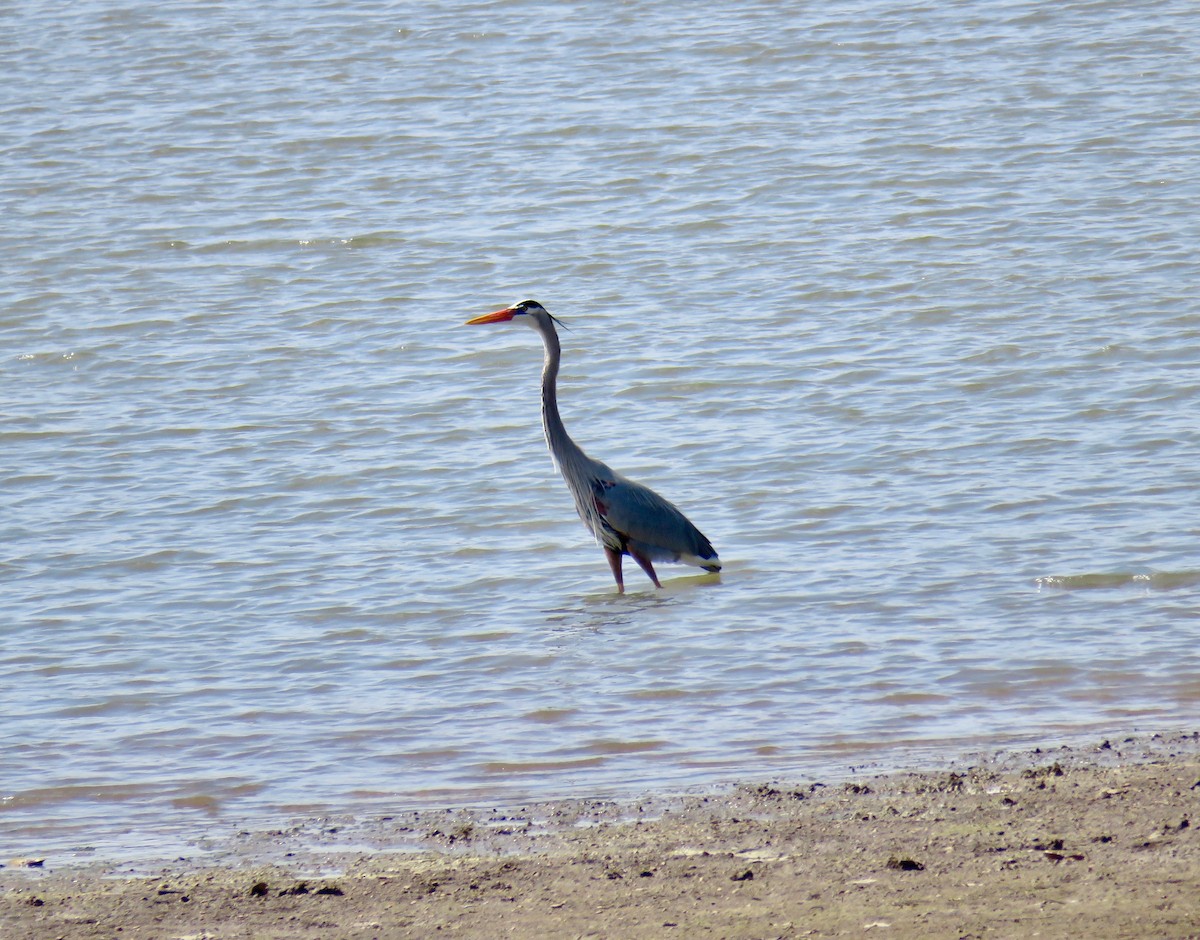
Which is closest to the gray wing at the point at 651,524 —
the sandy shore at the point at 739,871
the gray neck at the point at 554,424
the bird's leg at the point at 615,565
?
the bird's leg at the point at 615,565

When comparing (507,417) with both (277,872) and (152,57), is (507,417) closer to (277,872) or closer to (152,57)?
(277,872)

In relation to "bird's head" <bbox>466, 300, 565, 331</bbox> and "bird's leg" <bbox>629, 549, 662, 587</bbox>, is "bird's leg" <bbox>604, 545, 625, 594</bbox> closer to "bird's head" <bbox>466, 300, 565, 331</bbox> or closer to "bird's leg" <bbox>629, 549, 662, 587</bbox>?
"bird's leg" <bbox>629, 549, 662, 587</bbox>

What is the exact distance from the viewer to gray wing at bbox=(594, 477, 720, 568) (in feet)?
27.3

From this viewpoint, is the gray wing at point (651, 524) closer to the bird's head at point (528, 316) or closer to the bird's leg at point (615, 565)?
the bird's leg at point (615, 565)

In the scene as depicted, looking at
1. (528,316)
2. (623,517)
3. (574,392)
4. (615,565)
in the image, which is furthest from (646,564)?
(574,392)

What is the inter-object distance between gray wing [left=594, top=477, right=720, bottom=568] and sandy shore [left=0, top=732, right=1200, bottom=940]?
10.7ft

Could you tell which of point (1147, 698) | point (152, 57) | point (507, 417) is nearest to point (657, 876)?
point (1147, 698)

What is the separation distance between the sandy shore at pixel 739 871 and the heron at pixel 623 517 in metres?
3.30

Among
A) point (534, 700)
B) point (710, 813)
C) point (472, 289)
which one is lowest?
point (472, 289)

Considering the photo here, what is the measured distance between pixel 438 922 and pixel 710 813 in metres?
0.99

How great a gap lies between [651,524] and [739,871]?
167 inches

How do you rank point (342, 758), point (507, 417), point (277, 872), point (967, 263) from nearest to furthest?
point (277, 872) < point (342, 758) < point (507, 417) < point (967, 263)

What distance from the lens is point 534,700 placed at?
6402 millimetres

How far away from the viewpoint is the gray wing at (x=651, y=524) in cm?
834
